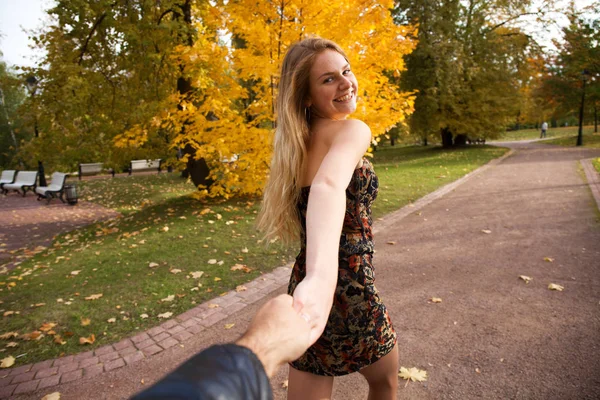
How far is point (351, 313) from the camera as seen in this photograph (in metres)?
1.52

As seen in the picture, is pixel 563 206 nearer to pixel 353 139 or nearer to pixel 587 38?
pixel 353 139

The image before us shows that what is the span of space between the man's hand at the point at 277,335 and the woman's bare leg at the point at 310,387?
901 millimetres

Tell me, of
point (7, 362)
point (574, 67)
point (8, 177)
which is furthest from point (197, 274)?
point (574, 67)

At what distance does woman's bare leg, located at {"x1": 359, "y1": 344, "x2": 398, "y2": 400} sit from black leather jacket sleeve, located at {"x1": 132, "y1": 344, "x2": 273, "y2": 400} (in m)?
1.11

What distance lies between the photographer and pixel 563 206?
25.5ft

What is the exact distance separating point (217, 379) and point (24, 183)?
20.2 metres

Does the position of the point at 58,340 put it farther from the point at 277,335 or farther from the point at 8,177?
the point at 8,177

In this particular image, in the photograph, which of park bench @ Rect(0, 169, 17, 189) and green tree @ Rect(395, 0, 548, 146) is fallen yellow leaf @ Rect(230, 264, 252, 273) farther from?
green tree @ Rect(395, 0, 548, 146)

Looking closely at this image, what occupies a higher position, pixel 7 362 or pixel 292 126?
pixel 292 126

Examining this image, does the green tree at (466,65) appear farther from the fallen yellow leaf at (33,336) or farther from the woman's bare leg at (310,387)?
the woman's bare leg at (310,387)

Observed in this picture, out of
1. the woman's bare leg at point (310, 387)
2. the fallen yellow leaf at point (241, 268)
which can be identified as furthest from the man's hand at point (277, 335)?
the fallen yellow leaf at point (241, 268)

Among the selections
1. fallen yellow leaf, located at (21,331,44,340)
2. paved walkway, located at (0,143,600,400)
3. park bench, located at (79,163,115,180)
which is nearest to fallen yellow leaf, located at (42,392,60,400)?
paved walkway, located at (0,143,600,400)

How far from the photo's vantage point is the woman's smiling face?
1.48m

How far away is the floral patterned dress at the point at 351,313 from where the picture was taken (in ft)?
4.98
